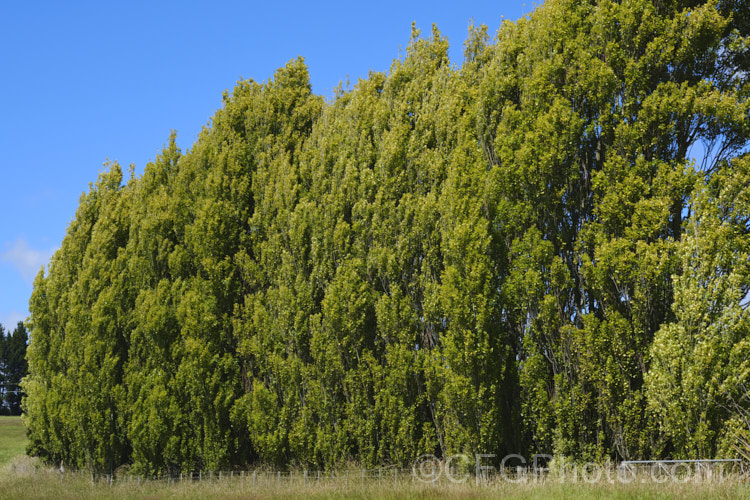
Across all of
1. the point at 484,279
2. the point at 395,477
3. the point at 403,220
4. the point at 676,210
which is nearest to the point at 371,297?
the point at 403,220

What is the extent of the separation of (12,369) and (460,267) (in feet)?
287

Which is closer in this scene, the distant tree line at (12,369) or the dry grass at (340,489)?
the dry grass at (340,489)

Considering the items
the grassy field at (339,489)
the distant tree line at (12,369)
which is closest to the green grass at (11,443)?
the grassy field at (339,489)

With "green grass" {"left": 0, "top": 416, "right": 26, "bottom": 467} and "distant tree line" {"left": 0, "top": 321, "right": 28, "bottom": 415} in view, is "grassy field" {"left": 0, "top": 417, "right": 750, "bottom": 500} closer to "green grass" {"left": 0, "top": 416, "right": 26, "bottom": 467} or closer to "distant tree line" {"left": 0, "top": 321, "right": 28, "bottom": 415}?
"green grass" {"left": 0, "top": 416, "right": 26, "bottom": 467}

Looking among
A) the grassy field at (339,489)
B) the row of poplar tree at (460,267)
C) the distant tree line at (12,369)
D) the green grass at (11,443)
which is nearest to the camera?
the grassy field at (339,489)

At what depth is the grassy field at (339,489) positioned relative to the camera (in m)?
9.48

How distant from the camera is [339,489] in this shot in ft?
44.1

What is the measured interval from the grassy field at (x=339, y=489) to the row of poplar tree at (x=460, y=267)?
3.29 ft

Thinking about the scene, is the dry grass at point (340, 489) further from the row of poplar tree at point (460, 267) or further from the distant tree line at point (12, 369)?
the distant tree line at point (12, 369)

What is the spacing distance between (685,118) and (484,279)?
17.9ft

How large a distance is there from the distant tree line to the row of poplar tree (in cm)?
7027

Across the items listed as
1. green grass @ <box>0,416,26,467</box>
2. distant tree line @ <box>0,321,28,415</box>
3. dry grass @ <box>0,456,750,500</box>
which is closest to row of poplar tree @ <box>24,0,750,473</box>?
dry grass @ <box>0,456,750,500</box>

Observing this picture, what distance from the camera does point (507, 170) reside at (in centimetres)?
1417

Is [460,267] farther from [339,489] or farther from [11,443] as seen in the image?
[11,443]
